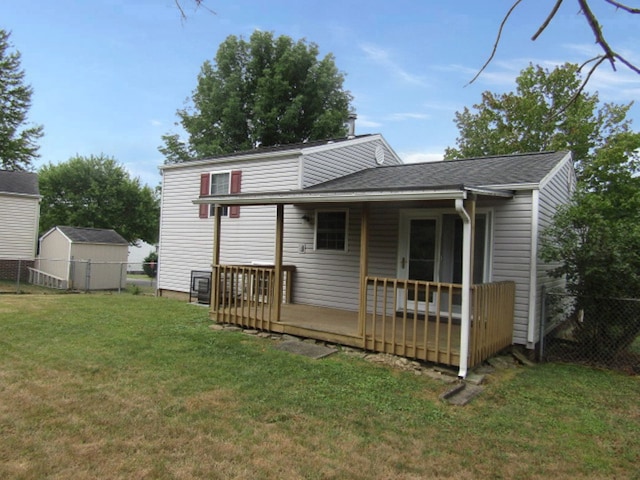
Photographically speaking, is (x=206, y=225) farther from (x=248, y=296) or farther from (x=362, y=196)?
(x=362, y=196)

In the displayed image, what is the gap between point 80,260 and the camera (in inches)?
698

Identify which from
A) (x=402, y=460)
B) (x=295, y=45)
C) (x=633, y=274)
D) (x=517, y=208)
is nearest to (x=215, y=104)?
(x=295, y=45)

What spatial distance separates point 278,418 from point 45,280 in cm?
1787

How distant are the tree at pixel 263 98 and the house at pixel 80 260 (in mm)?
→ 6833

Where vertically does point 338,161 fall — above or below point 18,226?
above

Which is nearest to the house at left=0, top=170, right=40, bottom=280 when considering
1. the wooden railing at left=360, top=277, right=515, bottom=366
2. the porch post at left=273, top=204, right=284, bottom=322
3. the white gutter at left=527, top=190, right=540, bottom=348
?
the porch post at left=273, top=204, right=284, bottom=322

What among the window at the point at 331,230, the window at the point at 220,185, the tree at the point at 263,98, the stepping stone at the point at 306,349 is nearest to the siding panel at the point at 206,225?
the window at the point at 220,185

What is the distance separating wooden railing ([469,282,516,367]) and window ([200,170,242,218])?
635cm

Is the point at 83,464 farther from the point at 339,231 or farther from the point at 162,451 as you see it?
the point at 339,231

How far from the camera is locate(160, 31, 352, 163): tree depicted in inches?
877

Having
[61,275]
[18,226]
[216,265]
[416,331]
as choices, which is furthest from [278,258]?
[18,226]

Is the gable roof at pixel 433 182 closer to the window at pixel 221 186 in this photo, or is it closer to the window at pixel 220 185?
the window at pixel 221 186

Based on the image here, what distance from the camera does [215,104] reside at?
77.4ft

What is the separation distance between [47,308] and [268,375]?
6325mm
